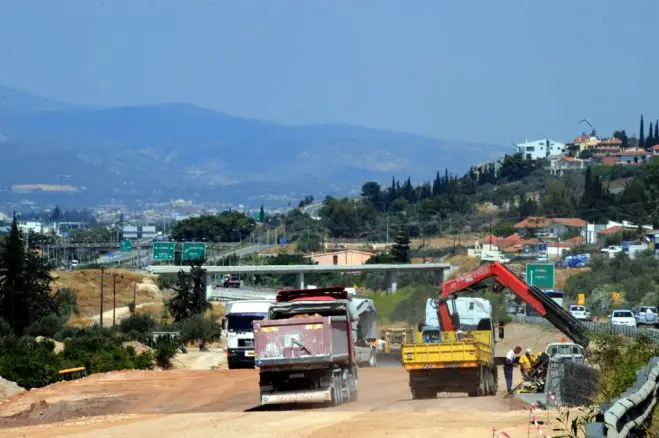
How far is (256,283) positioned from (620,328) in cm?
10994

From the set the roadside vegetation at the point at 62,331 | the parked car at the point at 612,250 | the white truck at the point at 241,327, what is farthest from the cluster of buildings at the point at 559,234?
the white truck at the point at 241,327

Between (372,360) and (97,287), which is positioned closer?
(372,360)

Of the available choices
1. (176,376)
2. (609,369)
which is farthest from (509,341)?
(609,369)

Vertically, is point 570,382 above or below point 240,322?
below

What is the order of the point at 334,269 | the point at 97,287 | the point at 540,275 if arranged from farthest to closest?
1. the point at 334,269
2. the point at 97,287
3. the point at 540,275

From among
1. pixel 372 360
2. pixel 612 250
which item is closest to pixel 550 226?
pixel 612 250

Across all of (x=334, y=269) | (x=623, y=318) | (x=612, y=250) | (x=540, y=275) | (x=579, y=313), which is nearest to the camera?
(x=623, y=318)

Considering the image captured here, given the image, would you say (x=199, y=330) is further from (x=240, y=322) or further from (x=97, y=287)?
(x=97, y=287)

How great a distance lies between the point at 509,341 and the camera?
73.5 m

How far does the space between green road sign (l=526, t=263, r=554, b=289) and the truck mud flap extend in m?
64.7

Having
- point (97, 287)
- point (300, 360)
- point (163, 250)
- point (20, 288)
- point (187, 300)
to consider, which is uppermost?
point (163, 250)

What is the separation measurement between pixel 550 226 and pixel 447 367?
15934 centimetres

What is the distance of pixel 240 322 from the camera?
49.9 m

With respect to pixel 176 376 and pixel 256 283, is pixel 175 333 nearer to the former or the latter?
pixel 176 376
